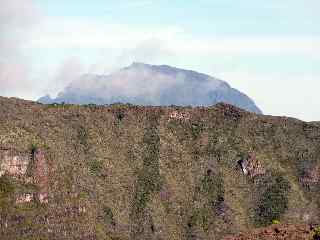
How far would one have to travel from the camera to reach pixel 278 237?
58.4 metres

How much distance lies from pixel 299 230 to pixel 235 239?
4.97 meters

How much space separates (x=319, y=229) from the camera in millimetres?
56469

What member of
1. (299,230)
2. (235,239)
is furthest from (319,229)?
(235,239)

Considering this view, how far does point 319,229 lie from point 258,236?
506 centimetres

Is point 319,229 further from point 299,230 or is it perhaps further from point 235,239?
point 235,239

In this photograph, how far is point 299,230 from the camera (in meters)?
59.6

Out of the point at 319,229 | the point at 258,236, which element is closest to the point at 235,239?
the point at 258,236

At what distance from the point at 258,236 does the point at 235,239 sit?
1.86 meters

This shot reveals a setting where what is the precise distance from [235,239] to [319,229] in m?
6.89

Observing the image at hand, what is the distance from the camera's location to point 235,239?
A: 59969 millimetres

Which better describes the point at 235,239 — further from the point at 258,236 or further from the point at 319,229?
the point at 319,229

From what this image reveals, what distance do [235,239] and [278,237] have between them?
349 cm

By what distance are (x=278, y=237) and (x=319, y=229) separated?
3.44 meters

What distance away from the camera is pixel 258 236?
59.3m
